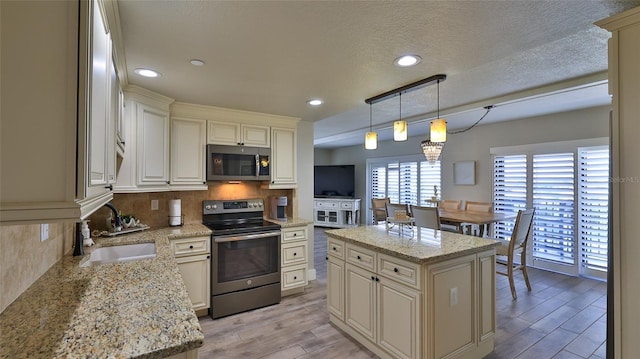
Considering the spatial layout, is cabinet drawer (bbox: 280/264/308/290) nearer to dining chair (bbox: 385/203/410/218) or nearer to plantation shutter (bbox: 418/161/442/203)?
dining chair (bbox: 385/203/410/218)

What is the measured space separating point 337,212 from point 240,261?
5.12 metres

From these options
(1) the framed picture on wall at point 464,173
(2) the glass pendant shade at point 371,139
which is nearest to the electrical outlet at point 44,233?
(2) the glass pendant shade at point 371,139

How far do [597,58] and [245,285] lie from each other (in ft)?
12.6

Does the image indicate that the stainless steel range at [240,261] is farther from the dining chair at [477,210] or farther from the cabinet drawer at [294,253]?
the dining chair at [477,210]

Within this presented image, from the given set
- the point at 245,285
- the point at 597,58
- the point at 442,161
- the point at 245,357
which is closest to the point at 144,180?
the point at 245,285

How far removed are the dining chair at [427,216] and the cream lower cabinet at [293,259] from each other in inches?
63.0

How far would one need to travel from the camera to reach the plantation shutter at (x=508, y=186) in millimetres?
4812

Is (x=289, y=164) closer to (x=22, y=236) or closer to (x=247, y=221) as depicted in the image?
(x=247, y=221)

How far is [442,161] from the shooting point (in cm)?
603

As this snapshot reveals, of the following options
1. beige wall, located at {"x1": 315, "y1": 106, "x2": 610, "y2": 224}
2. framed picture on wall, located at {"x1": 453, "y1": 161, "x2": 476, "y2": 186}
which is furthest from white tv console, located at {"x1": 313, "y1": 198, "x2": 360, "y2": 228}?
framed picture on wall, located at {"x1": 453, "y1": 161, "x2": 476, "y2": 186}

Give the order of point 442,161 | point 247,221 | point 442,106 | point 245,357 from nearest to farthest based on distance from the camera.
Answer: point 245,357
point 247,221
point 442,106
point 442,161

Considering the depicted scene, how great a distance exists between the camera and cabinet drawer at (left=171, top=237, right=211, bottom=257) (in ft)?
9.28

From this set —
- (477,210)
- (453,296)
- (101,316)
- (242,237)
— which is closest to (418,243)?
(453,296)

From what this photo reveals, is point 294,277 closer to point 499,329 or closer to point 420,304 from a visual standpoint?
point 420,304
